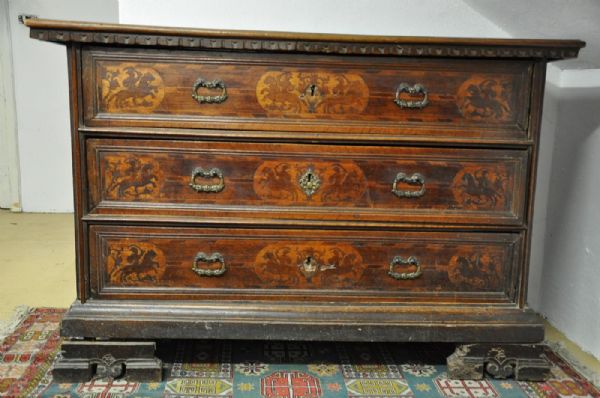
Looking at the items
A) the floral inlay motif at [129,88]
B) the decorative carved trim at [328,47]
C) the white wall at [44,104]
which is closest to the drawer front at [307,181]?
the floral inlay motif at [129,88]

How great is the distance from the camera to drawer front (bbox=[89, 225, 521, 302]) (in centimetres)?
181

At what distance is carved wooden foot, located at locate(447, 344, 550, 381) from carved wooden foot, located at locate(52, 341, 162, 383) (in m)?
0.96

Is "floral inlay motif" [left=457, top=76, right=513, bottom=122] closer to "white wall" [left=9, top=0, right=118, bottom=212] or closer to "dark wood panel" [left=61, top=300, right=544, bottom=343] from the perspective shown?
"dark wood panel" [left=61, top=300, right=544, bottom=343]

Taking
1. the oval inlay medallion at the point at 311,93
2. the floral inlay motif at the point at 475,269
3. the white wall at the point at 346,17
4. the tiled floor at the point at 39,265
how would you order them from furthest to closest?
the tiled floor at the point at 39,265
the white wall at the point at 346,17
the floral inlay motif at the point at 475,269
the oval inlay medallion at the point at 311,93

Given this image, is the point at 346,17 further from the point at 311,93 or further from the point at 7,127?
the point at 7,127

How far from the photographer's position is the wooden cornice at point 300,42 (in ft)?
5.40

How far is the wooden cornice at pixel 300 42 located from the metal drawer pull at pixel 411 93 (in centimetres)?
9

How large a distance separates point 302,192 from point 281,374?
0.61 m

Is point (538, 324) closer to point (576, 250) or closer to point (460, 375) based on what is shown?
point (460, 375)

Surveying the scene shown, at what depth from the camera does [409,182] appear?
1.82 meters

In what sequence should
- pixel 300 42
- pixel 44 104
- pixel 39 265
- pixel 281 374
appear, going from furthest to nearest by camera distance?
pixel 44 104 → pixel 39 265 → pixel 281 374 → pixel 300 42

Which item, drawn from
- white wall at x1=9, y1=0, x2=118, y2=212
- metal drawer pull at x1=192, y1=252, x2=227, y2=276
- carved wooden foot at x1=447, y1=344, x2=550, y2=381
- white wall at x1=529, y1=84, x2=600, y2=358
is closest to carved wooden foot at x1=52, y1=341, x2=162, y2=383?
metal drawer pull at x1=192, y1=252, x2=227, y2=276

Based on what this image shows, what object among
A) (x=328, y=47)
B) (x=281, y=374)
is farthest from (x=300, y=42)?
(x=281, y=374)

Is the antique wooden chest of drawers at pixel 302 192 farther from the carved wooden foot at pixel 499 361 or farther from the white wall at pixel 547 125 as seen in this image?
the white wall at pixel 547 125
